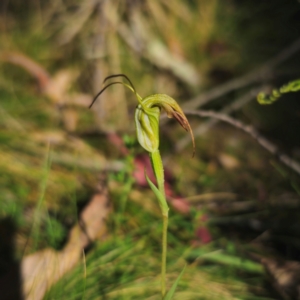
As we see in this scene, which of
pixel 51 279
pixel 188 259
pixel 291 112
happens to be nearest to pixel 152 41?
pixel 291 112

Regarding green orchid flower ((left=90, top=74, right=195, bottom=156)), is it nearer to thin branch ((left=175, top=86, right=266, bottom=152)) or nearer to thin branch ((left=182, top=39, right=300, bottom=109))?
thin branch ((left=175, top=86, right=266, bottom=152))

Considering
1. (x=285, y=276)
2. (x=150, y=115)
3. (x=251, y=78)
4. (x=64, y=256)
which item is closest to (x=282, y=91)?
(x=150, y=115)

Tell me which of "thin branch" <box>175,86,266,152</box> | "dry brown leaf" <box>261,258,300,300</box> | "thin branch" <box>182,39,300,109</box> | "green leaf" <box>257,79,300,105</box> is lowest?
"dry brown leaf" <box>261,258,300,300</box>

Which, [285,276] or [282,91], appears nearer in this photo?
[282,91]

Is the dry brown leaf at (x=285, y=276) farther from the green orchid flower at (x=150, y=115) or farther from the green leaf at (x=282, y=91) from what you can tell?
the green orchid flower at (x=150, y=115)

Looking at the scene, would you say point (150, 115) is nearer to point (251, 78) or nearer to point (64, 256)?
point (64, 256)

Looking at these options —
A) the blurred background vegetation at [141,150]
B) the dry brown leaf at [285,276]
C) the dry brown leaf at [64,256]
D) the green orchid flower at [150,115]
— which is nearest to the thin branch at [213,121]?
the blurred background vegetation at [141,150]

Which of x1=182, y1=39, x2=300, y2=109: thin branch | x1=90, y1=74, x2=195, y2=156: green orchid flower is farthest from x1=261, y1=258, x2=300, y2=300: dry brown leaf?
x1=182, y1=39, x2=300, y2=109: thin branch
